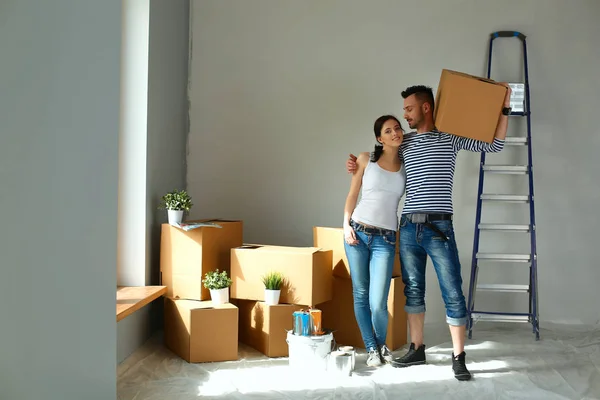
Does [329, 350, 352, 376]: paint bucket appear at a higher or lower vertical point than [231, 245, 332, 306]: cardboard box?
lower

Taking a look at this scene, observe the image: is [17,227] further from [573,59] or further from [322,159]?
[573,59]

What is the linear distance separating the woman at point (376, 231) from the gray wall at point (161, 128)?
1.14 meters

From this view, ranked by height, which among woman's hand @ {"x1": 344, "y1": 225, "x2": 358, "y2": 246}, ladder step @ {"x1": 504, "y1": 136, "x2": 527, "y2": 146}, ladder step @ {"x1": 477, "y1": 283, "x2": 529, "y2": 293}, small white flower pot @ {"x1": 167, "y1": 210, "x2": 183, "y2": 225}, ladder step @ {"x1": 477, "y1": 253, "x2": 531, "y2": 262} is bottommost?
ladder step @ {"x1": 477, "y1": 283, "x2": 529, "y2": 293}

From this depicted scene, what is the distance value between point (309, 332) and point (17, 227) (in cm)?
173

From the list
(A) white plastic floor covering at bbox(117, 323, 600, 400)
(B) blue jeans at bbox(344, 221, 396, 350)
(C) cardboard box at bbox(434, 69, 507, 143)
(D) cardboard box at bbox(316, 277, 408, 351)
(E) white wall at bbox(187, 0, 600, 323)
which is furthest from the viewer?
(E) white wall at bbox(187, 0, 600, 323)

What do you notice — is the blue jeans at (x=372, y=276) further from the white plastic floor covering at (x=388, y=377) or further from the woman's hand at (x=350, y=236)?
the white plastic floor covering at (x=388, y=377)

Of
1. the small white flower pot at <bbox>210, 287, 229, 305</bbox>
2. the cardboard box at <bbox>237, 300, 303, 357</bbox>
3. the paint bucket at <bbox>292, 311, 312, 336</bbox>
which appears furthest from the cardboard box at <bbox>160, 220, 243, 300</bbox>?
the paint bucket at <bbox>292, 311, 312, 336</bbox>

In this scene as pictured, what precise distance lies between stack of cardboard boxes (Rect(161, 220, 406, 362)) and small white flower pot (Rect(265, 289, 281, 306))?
27 mm

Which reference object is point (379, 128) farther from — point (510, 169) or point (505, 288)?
point (505, 288)

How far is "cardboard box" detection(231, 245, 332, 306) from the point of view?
3303 mm

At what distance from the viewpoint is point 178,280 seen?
341cm

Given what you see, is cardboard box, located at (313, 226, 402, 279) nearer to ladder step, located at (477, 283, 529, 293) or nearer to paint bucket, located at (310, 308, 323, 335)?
paint bucket, located at (310, 308, 323, 335)

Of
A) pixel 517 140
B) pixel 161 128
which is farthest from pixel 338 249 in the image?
pixel 517 140

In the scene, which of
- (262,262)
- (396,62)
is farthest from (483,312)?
(396,62)
